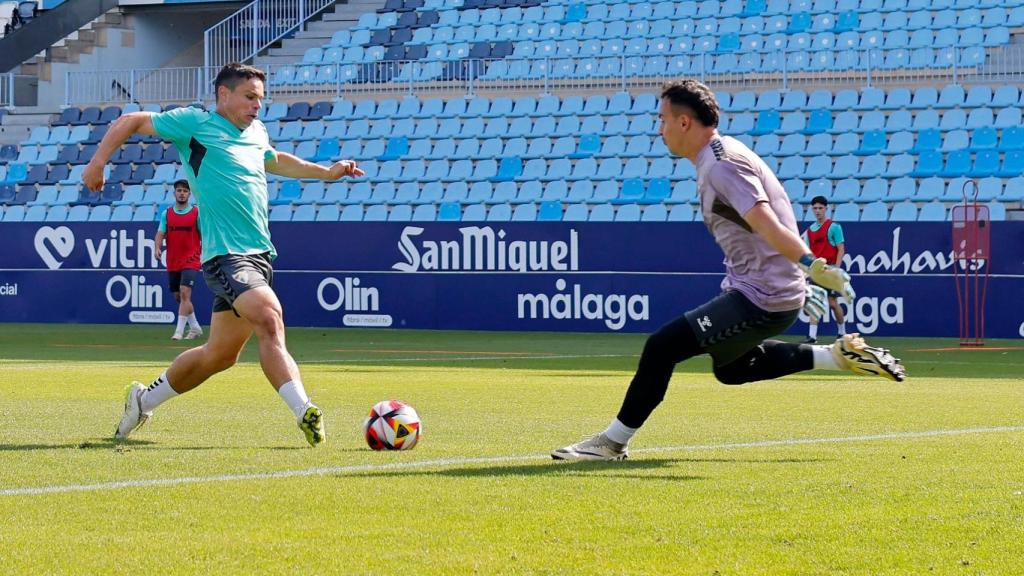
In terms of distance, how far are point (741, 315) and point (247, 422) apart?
3.72 meters

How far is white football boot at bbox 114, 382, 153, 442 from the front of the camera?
9.18m

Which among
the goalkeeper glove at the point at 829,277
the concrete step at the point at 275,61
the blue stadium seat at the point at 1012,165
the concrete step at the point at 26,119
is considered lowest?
the goalkeeper glove at the point at 829,277

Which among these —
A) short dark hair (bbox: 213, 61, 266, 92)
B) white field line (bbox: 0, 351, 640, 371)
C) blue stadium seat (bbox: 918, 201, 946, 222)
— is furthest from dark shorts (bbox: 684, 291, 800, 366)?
blue stadium seat (bbox: 918, 201, 946, 222)

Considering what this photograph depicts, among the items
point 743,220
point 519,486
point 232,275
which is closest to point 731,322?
point 743,220

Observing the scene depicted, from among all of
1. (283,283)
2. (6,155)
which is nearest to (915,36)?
(283,283)

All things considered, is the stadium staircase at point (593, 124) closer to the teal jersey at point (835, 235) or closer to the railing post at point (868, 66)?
the railing post at point (868, 66)

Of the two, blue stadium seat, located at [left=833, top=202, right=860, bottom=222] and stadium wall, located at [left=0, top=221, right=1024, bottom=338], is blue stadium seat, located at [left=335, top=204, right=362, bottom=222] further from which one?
blue stadium seat, located at [left=833, top=202, right=860, bottom=222]

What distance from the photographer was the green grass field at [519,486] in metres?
5.32

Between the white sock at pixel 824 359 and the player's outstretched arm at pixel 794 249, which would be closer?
the player's outstretched arm at pixel 794 249

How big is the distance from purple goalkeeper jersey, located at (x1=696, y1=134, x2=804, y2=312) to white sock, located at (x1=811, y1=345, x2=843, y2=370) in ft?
1.60

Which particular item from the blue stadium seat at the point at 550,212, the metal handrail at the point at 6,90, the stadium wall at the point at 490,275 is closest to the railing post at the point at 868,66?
the stadium wall at the point at 490,275

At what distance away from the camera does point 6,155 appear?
120 ft

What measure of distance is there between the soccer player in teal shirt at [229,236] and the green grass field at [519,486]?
1.17 feet

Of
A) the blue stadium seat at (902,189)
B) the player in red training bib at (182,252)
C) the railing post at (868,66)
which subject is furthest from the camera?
the railing post at (868,66)
